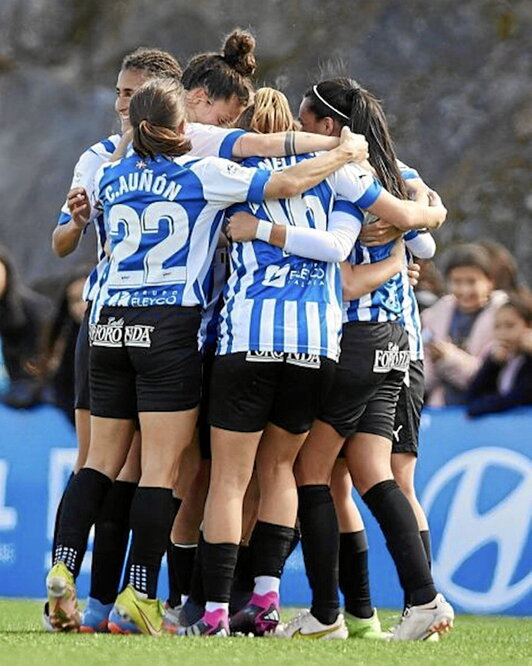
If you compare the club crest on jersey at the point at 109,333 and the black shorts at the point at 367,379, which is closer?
the club crest on jersey at the point at 109,333

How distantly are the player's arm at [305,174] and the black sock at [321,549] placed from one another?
3.09ft

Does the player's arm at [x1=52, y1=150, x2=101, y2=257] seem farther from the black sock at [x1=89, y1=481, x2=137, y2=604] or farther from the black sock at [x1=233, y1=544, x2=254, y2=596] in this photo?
the black sock at [x1=233, y1=544, x2=254, y2=596]

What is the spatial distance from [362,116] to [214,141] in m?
0.55

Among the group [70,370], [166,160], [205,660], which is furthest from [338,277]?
[70,370]

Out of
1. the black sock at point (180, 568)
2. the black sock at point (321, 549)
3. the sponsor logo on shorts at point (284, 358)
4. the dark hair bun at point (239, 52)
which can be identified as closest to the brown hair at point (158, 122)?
the dark hair bun at point (239, 52)

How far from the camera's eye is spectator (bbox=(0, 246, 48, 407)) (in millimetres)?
8430

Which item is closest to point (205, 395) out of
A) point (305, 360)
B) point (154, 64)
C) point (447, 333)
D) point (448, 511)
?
point (305, 360)

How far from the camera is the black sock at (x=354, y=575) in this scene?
17.3 feet

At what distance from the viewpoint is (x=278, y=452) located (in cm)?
490

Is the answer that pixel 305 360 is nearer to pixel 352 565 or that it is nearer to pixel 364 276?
pixel 364 276

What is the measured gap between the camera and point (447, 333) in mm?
8156

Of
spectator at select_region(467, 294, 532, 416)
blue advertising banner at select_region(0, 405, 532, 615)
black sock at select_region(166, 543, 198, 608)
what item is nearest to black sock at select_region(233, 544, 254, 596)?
black sock at select_region(166, 543, 198, 608)

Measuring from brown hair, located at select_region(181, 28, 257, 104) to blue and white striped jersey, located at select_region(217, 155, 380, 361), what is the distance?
0.41m

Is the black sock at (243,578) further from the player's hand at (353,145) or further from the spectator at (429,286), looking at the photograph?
the spectator at (429,286)
